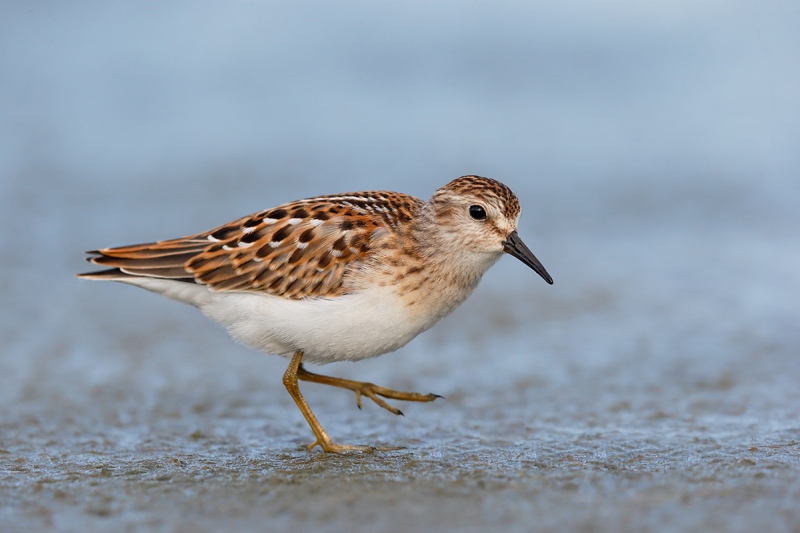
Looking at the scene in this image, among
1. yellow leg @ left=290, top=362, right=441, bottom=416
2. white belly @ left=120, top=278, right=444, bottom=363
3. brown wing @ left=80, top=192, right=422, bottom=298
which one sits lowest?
yellow leg @ left=290, top=362, right=441, bottom=416

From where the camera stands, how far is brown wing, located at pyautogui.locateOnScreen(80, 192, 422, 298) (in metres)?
5.96

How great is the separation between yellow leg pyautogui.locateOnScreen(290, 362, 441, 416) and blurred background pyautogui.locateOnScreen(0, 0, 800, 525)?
0.60 ft

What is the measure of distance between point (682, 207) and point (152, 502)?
381 inches

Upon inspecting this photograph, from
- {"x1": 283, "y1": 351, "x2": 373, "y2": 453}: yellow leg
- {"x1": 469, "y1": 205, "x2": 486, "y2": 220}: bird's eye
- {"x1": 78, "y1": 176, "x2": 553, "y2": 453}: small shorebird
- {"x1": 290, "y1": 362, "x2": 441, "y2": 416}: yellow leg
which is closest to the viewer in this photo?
{"x1": 283, "y1": 351, "x2": 373, "y2": 453}: yellow leg

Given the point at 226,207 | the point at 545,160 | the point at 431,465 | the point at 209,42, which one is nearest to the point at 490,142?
the point at 545,160

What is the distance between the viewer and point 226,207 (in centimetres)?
1204

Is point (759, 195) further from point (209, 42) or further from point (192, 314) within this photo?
point (209, 42)

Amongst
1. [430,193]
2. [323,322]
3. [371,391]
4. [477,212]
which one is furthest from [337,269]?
[430,193]

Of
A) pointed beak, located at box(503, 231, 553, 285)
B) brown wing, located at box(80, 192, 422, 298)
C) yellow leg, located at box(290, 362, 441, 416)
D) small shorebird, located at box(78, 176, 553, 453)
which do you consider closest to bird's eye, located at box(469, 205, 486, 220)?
small shorebird, located at box(78, 176, 553, 453)

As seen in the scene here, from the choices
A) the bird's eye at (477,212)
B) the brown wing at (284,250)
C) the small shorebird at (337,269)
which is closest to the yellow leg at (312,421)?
the small shorebird at (337,269)

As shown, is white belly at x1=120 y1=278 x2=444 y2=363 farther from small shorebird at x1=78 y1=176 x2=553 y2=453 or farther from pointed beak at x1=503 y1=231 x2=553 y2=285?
pointed beak at x1=503 y1=231 x2=553 y2=285

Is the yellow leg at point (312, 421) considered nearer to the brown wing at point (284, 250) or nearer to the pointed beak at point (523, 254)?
the brown wing at point (284, 250)

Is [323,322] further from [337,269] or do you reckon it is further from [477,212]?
[477,212]

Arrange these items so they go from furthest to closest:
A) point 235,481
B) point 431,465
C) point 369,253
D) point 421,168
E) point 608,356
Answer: point 421,168
point 608,356
point 369,253
point 431,465
point 235,481
